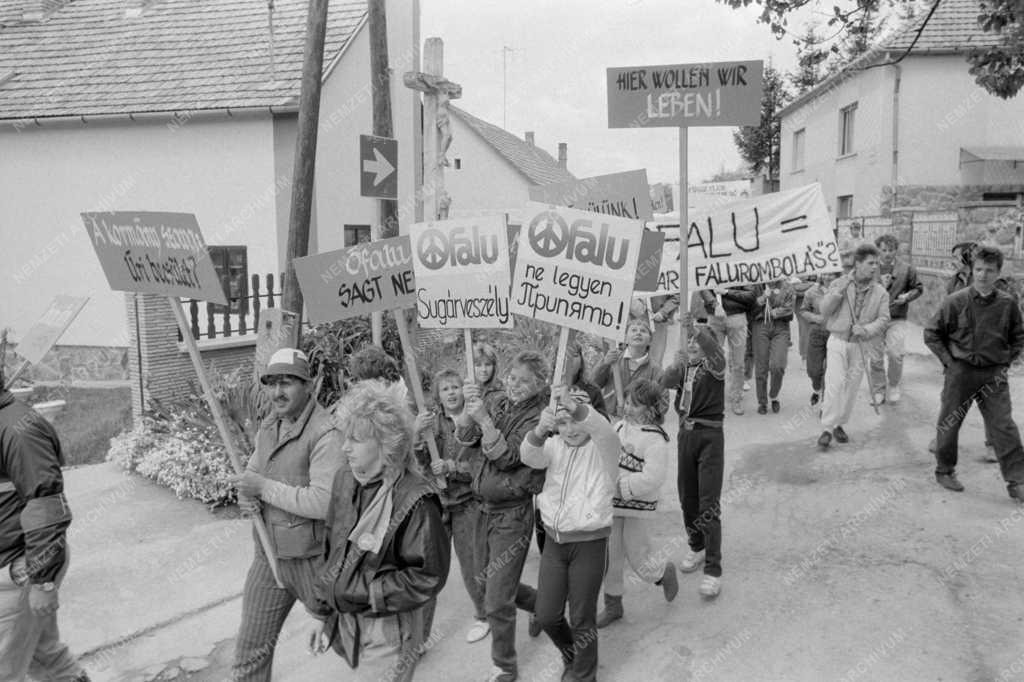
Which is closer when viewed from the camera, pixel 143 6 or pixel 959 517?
pixel 959 517

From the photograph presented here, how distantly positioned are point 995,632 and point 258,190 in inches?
492

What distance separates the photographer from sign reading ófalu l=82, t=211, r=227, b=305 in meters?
4.59

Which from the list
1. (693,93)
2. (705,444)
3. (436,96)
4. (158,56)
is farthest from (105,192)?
(705,444)

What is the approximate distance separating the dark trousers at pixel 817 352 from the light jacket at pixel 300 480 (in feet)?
22.2

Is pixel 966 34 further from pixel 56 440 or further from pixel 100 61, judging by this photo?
pixel 56 440

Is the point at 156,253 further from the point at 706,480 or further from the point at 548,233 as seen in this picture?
the point at 706,480

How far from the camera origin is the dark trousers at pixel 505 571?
14.2ft

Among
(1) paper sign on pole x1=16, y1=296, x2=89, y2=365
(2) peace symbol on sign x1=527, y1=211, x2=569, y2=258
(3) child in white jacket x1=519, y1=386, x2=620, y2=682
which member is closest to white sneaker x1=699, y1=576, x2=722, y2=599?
(3) child in white jacket x1=519, y1=386, x2=620, y2=682

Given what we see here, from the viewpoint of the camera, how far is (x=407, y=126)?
62.9ft

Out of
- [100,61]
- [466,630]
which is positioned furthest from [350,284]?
[100,61]

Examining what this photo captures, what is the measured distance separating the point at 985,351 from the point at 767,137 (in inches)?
1913

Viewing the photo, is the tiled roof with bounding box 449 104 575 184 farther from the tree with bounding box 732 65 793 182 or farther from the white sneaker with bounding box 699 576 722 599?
the white sneaker with bounding box 699 576 722 599

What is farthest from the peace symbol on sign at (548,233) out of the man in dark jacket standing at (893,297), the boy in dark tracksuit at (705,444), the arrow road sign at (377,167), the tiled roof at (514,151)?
the tiled roof at (514,151)

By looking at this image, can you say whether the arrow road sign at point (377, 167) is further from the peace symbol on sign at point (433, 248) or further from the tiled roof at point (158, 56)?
the tiled roof at point (158, 56)
